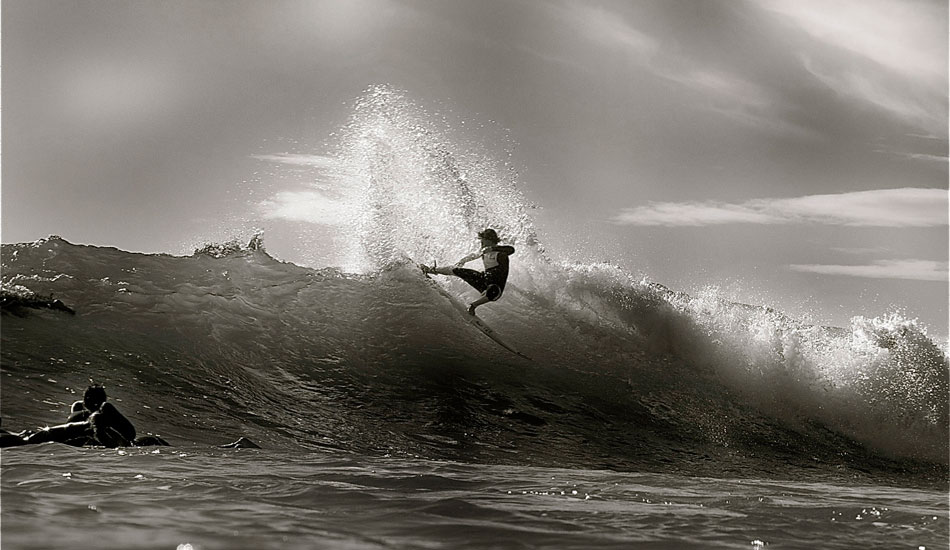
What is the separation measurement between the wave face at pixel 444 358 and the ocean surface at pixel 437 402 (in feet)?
0.12

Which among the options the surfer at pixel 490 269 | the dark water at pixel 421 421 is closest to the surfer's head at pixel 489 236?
the surfer at pixel 490 269

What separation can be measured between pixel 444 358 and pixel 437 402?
4.05 ft

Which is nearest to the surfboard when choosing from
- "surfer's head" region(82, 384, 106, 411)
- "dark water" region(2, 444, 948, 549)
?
"dark water" region(2, 444, 948, 549)

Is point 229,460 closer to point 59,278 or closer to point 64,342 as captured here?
point 64,342

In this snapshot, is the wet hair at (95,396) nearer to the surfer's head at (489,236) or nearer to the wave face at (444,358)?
the wave face at (444,358)

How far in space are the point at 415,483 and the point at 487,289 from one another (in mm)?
6163

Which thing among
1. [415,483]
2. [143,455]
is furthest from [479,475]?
[143,455]

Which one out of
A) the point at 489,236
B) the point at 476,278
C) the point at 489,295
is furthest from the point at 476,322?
the point at 489,236

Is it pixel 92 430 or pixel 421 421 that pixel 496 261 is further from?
pixel 92 430

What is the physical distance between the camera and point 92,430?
5.80 meters

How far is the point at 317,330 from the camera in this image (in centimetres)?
1075

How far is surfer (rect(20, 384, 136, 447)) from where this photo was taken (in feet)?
18.5

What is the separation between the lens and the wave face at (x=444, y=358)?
8.20m

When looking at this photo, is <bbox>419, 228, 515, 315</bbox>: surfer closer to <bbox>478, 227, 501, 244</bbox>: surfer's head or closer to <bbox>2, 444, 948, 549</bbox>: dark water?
<bbox>478, 227, 501, 244</bbox>: surfer's head
